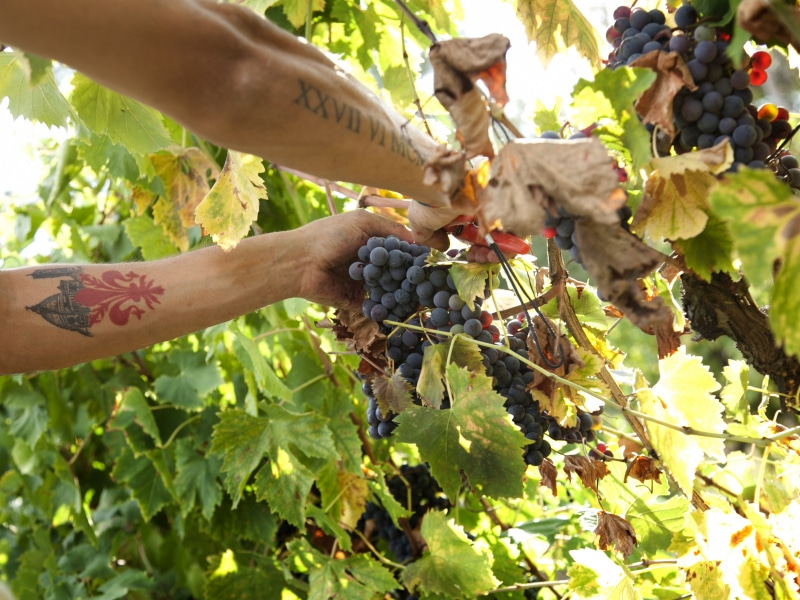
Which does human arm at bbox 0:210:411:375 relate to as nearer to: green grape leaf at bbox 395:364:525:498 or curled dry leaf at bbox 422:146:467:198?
green grape leaf at bbox 395:364:525:498

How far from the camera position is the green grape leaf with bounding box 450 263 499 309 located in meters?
0.97

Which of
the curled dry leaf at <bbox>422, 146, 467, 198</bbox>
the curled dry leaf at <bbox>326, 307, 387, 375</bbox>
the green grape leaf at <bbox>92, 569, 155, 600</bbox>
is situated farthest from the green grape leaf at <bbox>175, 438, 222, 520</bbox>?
the curled dry leaf at <bbox>422, 146, 467, 198</bbox>

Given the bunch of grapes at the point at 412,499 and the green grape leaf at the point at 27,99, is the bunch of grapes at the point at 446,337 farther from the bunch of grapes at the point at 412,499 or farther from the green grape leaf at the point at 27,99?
the green grape leaf at the point at 27,99

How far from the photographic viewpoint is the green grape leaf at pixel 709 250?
807mm

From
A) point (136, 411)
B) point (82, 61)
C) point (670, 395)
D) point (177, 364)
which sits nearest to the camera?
point (82, 61)

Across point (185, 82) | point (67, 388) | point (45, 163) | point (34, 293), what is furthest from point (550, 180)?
point (45, 163)

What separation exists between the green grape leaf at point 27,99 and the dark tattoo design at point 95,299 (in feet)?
1.14

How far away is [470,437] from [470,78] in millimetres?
495

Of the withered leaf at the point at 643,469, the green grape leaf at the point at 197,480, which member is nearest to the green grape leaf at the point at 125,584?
the green grape leaf at the point at 197,480

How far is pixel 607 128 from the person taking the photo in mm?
816

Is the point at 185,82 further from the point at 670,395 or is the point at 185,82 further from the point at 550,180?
the point at 670,395

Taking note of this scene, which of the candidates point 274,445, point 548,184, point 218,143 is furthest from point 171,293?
point 548,184

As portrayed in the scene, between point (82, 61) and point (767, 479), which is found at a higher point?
point (82, 61)

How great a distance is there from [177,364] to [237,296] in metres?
1.01
